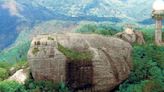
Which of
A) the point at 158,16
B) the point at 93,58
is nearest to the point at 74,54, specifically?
the point at 93,58

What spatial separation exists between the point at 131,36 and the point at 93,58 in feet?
28.1

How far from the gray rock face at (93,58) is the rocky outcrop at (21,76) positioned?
0.92 meters

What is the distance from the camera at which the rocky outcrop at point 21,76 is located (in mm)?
37581

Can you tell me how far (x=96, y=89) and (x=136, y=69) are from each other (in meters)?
4.10

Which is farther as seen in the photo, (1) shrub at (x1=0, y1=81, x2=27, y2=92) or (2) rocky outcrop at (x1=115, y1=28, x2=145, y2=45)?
(2) rocky outcrop at (x1=115, y1=28, x2=145, y2=45)

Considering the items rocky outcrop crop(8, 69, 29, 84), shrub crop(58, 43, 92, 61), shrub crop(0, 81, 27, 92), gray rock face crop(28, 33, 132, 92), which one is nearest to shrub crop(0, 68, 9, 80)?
rocky outcrop crop(8, 69, 29, 84)

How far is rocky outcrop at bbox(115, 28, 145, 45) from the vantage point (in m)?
45.2

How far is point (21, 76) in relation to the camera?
3809 cm

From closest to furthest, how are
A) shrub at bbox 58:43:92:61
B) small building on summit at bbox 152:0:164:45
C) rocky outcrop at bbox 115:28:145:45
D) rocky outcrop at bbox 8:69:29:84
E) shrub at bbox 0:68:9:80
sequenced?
shrub at bbox 58:43:92:61 → rocky outcrop at bbox 8:69:29:84 → shrub at bbox 0:68:9:80 → rocky outcrop at bbox 115:28:145:45 → small building on summit at bbox 152:0:164:45

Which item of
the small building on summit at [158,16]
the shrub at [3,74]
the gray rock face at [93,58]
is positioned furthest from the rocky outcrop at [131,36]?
the shrub at [3,74]

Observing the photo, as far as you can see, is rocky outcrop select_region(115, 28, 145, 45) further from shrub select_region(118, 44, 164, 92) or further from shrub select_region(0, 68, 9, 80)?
shrub select_region(0, 68, 9, 80)

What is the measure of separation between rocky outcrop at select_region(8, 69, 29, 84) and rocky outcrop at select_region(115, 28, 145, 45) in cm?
950

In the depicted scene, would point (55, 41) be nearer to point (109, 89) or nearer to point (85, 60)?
point (85, 60)

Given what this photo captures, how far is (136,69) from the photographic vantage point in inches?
1617
